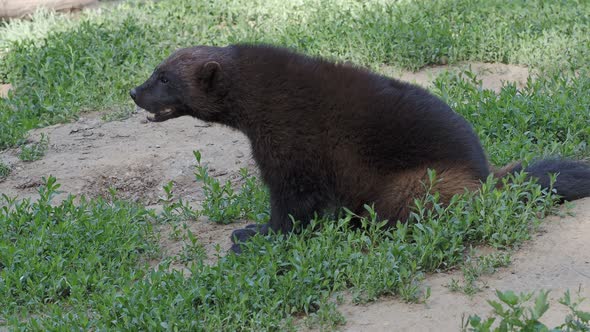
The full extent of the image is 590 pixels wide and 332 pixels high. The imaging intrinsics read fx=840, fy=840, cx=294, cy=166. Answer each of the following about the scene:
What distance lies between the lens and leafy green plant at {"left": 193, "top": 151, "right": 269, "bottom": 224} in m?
5.66

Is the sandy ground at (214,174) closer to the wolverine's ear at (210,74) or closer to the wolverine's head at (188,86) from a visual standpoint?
the wolverine's head at (188,86)

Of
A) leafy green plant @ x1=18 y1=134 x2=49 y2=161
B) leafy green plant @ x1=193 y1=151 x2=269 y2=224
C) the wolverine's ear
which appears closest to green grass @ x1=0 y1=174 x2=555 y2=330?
leafy green plant @ x1=193 y1=151 x2=269 y2=224

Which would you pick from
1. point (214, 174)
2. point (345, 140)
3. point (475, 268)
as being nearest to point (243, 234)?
point (345, 140)

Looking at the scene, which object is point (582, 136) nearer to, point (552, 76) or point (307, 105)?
point (552, 76)

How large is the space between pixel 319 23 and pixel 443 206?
4.36 meters

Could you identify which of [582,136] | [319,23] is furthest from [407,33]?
[582,136]

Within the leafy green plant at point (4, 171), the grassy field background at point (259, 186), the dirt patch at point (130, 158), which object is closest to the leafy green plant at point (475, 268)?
the grassy field background at point (259, 186)

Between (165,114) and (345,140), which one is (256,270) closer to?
(345,140)

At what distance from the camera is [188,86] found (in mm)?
5316

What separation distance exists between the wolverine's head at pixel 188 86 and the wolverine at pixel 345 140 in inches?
1.0

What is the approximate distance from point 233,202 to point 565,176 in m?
2.21

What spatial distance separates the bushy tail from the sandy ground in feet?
0.23

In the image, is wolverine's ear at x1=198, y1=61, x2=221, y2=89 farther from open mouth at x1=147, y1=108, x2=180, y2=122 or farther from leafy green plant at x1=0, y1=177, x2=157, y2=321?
leafy green plant at x1=0, y1=177, x2=157, y2=321

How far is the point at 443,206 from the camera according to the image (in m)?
4.72
